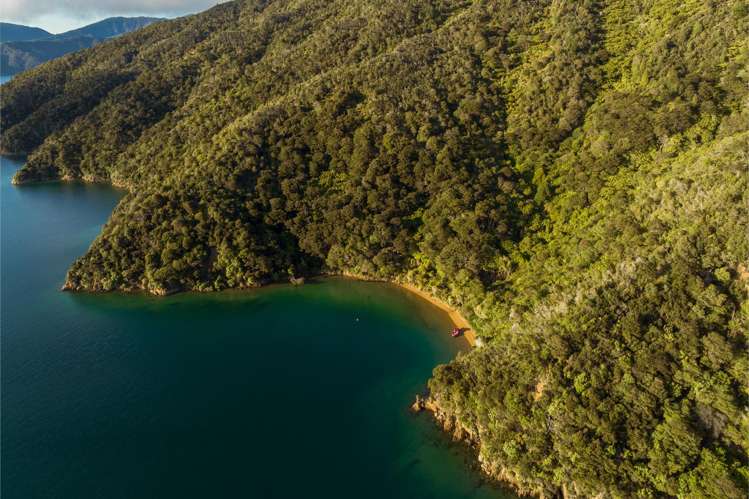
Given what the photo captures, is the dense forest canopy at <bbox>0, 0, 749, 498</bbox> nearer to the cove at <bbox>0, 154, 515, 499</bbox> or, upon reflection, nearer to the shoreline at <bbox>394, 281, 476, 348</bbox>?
the shoreline at <bbox>394, 281, 476, 348</bbox>

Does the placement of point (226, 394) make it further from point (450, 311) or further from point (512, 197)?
point (512, 197)

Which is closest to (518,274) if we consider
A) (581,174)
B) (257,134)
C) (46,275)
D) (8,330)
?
(581,174)

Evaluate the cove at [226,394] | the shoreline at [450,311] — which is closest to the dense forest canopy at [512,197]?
the shoreline at [450,311]

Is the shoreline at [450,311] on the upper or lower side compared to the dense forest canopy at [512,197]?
lower

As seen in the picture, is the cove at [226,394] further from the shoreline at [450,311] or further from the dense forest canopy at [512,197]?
the dense forest canopy at [512,197]

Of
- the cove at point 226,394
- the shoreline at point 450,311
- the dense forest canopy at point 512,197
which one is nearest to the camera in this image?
the dense forest canopy at point 512,197

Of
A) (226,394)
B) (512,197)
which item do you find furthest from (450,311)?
(226,394)

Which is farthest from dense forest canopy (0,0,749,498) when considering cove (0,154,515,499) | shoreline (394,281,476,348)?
cove (0,154,515,499)
